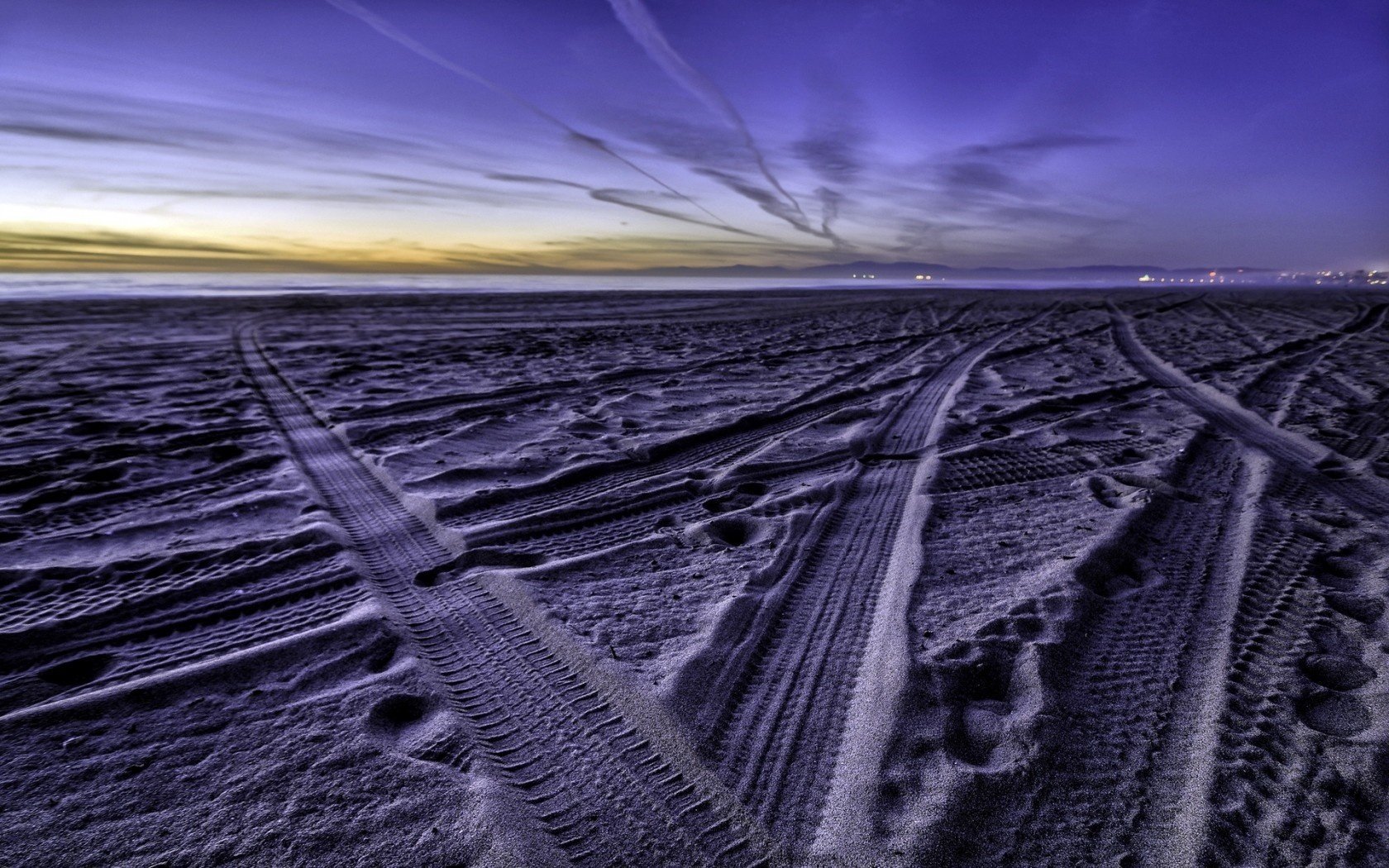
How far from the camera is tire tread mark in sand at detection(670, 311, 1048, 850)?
1.78 metres

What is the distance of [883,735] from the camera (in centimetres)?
190

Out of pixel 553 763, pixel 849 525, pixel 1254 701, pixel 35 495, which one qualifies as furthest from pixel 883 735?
pixel 35 495

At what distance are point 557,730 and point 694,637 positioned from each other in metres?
0.63

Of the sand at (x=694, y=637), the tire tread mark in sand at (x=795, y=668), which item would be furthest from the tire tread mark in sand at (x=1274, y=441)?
the tire tread mark in sand at (x=795, y=668)

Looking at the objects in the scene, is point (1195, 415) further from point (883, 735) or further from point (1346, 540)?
point (883, 735)

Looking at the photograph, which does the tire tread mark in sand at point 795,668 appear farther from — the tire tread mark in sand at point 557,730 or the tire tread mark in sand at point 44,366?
the tire tread mark in sand at point 44,366

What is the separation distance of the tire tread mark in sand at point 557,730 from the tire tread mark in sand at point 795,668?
0.13m

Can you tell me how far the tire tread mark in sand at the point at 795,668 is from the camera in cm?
178

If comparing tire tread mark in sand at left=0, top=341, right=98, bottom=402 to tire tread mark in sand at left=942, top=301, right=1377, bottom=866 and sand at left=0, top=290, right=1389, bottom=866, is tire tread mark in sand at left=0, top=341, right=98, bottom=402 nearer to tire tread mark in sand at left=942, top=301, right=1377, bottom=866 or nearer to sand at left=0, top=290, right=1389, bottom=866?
sand at left=0, top=290, right=1389, bottom=866

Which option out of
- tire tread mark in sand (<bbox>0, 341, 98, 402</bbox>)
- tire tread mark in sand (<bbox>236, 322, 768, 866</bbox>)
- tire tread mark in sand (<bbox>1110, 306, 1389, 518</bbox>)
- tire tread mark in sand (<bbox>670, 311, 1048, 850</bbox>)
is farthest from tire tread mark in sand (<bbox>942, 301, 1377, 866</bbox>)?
tire tread mark in sand (<bbox>0, 341, 98, 402</bbox>)

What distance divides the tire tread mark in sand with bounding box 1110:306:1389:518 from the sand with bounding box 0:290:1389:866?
0.13ft

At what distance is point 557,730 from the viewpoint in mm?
1985

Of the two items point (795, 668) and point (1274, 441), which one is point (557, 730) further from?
point (1274, 441)

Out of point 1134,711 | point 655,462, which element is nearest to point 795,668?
point 1134,711
